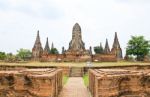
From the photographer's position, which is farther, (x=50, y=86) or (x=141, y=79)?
(x=141, y=79)

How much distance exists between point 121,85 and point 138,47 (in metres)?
52.7

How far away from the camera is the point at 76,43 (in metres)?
57.4

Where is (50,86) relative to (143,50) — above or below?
below

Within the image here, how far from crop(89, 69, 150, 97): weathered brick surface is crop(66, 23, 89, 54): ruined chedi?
4099 cm

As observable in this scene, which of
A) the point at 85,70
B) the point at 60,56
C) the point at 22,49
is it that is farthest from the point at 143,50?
the point at 22,49

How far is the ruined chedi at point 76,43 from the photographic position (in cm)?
5539

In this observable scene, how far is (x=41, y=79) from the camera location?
11734 millimetres

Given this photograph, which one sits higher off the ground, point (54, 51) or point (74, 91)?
point (54, 51)

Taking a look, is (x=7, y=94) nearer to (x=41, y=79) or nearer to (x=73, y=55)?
(x=41, y=79)

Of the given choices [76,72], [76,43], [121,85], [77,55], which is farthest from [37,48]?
[121,85]

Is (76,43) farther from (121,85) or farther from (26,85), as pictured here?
(26,85)

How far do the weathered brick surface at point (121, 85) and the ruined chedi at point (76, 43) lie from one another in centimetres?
4099

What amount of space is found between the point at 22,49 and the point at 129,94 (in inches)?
3345

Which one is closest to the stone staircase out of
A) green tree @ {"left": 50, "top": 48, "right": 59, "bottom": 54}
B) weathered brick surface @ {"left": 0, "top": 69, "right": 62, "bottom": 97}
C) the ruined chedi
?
the ruined chedi
